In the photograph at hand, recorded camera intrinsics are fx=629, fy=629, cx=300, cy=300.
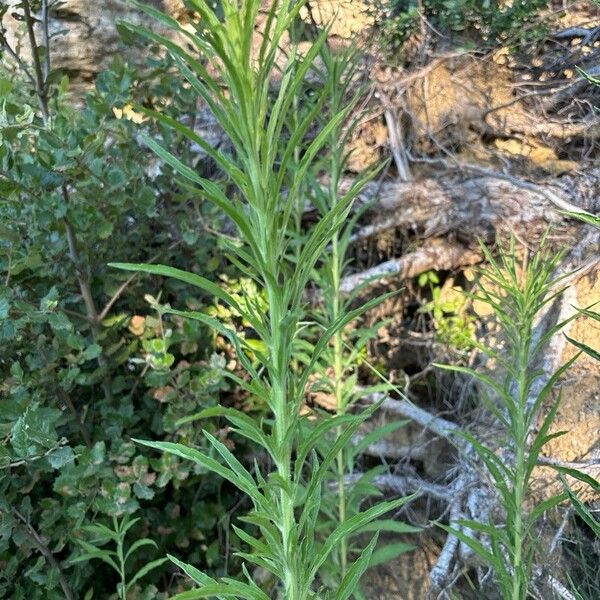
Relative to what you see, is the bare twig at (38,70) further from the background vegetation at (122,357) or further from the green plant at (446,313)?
the green plant at (446,313)

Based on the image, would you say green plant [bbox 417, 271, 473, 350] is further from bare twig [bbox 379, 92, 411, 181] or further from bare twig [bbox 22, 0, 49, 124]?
bare twig [bbox 22, 0, 49, 124]

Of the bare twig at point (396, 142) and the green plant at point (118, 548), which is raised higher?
the bare twig at point (396, 142)

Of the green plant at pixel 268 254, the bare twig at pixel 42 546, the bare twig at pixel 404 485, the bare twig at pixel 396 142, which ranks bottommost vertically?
the bare twig at pixel 404 485

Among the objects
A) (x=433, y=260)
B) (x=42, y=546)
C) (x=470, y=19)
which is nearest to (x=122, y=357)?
(x=42, y=546)

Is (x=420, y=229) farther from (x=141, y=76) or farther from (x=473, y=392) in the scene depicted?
(x=141, y=76)

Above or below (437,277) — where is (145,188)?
above

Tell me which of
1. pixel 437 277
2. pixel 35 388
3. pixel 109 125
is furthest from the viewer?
pixel 437 277

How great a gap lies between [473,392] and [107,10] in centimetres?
245

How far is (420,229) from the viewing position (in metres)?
2.72

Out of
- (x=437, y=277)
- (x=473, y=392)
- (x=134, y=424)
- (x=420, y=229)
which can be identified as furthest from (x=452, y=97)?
(x=134, y=424)

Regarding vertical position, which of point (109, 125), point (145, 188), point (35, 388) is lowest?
point (35, 388)

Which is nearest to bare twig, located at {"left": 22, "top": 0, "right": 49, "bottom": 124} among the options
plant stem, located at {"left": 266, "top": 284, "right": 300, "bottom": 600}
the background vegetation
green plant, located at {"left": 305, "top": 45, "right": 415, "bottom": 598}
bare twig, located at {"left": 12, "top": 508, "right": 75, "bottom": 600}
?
the background vegetation

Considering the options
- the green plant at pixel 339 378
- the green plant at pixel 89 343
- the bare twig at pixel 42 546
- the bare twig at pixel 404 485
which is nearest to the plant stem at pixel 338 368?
the green plant at pixel 339 378

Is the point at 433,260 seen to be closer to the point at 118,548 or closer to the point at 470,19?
the point at 470,19
